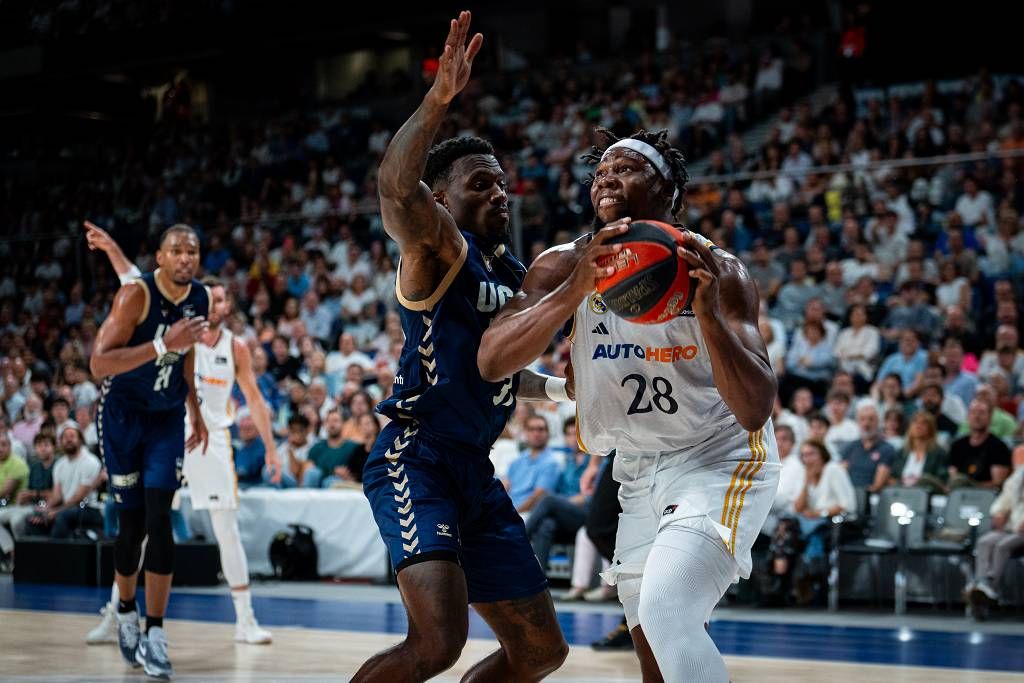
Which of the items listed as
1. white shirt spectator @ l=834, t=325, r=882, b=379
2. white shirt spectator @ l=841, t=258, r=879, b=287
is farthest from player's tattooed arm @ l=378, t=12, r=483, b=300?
white shirt spectator @ l=841, t=258, r=879, b=287

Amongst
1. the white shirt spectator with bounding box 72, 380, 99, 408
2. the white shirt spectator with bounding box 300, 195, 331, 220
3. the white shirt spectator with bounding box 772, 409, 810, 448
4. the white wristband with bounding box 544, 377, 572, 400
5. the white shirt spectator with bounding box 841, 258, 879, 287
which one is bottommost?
the white shirt spectator with bounding box 72, 380, 99, 408

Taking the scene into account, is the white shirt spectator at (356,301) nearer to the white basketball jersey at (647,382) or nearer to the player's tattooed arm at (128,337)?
the player's tattooed arm at (128,337)

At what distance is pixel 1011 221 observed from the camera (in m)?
12.0

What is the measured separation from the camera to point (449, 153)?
13.8ft

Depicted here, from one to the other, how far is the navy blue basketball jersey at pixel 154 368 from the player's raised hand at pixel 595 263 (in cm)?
380

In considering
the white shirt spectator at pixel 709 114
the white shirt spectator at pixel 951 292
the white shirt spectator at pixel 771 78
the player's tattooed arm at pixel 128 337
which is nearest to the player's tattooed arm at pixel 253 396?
the player's tattooed arm at pixel 128 337

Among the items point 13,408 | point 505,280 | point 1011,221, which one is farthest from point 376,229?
point 505,280

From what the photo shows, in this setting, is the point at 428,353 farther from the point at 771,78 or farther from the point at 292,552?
the point at 771,78

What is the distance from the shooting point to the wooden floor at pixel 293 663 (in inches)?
249

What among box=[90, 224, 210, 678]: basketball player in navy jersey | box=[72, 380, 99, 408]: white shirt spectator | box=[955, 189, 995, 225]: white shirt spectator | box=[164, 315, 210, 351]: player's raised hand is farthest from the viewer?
box=[72, 380, 99, 408]: white shirt spectator

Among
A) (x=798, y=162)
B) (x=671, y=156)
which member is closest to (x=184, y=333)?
(x=671, y=156)

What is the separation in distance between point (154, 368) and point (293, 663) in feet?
5.51

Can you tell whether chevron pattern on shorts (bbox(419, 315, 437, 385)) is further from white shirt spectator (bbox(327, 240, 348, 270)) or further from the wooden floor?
white shirt spectator (bbox(327, 240, 348, 270))

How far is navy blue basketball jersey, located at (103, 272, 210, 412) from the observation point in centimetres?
669
